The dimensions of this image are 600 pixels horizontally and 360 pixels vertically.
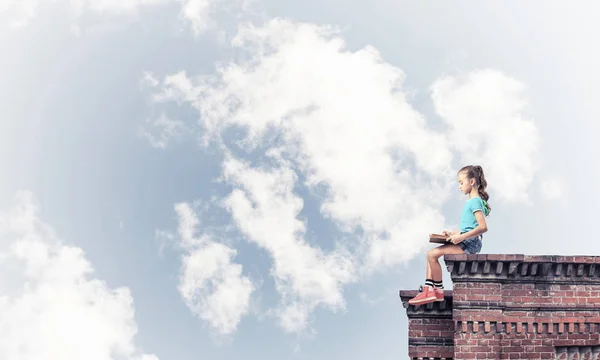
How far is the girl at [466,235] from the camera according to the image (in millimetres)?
13961

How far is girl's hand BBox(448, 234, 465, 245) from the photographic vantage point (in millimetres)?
13906

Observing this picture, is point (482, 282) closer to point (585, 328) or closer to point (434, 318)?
point (434, 318)

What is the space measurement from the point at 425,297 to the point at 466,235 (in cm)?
140

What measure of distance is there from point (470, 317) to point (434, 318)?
882mm

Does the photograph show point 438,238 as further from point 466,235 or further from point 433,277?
point 433,277

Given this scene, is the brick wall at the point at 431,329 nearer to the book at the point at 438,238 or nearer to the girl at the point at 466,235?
the girl at the point at 466,235

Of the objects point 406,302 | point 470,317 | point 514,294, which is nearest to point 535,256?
point 514,294

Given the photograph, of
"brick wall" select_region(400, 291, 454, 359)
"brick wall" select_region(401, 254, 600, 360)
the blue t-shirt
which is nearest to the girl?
the blue t-shirt

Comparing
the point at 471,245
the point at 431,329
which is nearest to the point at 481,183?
the point at 471,245

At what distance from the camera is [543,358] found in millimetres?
13727

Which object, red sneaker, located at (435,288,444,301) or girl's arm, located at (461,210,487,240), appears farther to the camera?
red sneaker, located at (435,288,444,301)

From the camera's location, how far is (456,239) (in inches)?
549

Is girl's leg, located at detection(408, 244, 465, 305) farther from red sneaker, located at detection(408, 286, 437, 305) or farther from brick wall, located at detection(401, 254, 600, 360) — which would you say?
brick wall, located at detection(401, 254, 600, 360)

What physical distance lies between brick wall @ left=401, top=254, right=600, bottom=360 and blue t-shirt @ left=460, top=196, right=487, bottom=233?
23.6 inches
